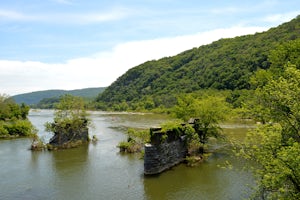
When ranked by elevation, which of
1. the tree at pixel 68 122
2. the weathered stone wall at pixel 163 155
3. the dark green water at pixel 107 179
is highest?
the tree at pixel 68 122

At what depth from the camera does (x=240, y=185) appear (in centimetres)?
2455

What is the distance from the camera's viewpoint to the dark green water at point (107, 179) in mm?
23219

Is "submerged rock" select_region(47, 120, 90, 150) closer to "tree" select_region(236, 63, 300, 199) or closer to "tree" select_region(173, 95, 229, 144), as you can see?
"tree" select_region(173, 95, 229, 144)

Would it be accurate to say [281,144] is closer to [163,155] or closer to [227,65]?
[163,155]

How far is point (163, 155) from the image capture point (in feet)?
94.5

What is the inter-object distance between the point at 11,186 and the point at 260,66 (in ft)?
394

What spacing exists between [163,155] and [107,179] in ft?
17.9

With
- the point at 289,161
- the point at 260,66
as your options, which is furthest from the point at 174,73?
the point at 289,161

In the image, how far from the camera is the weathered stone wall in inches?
1083

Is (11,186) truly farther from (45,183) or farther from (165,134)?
(165,134)

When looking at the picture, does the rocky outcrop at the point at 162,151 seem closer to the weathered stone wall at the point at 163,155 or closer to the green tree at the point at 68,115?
the weathered stone wall at the point at 163,155

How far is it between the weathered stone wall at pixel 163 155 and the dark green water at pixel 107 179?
2.72ft

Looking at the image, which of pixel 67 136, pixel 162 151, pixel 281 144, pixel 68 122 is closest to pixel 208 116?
pixel 162 151

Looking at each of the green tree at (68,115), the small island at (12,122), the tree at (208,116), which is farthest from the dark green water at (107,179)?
the small island at (12,122)
